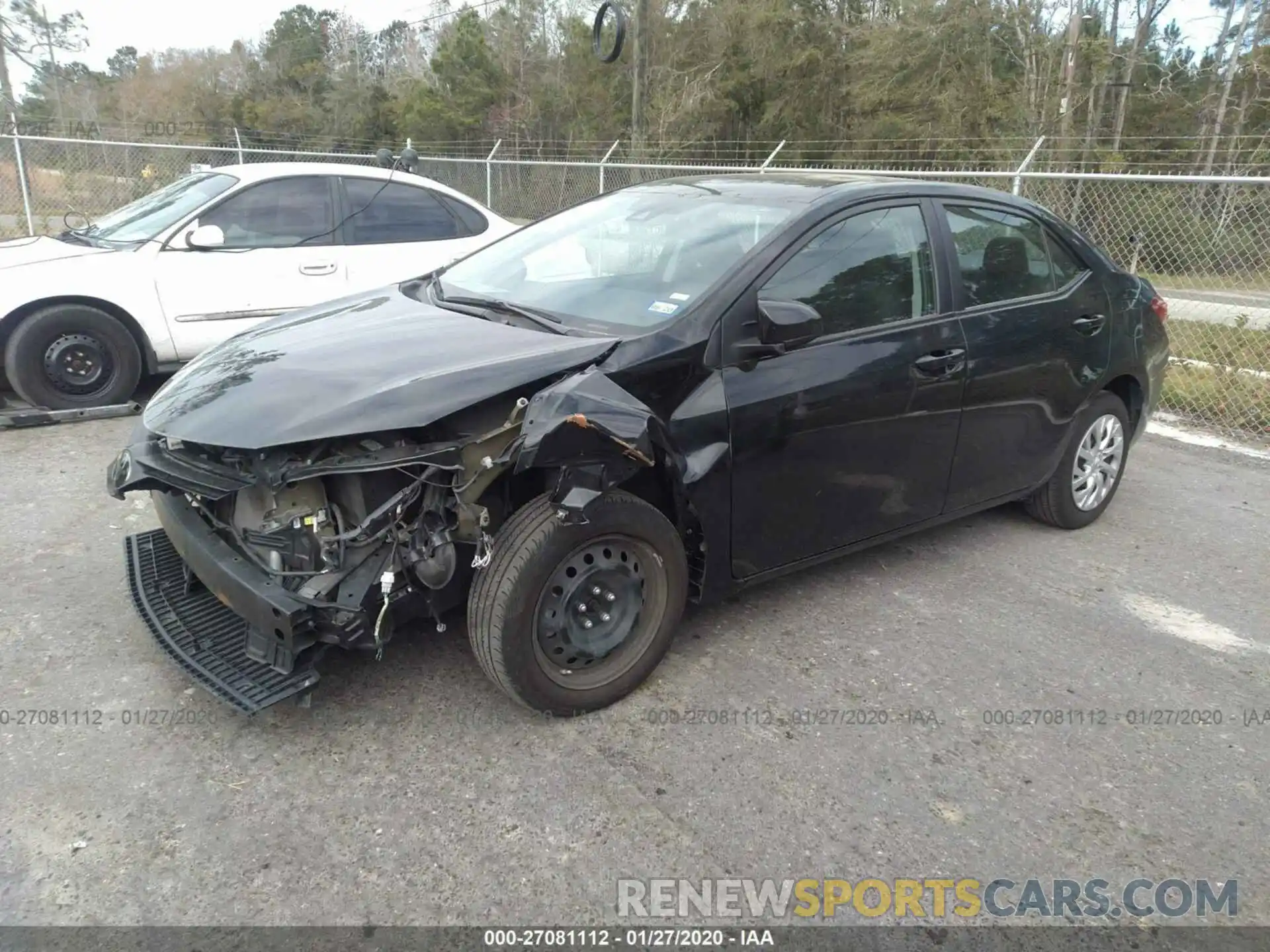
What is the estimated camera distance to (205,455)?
2.79m

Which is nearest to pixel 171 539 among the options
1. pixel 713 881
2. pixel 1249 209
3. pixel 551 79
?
pixel 713 881

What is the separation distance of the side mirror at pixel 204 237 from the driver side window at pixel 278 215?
5.4 inches

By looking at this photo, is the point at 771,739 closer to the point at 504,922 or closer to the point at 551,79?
the point at 504,922

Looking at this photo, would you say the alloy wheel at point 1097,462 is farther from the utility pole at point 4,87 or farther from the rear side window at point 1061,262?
the utility pole at point 4,87

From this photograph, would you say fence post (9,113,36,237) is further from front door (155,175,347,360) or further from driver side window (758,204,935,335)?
driver side window (758,204,935,335)

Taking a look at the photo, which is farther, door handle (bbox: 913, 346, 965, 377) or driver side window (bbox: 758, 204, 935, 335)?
door handle (bbox: 913, 346, 965, 377)

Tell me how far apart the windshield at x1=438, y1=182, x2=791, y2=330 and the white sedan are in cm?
215

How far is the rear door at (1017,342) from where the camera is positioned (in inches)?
149

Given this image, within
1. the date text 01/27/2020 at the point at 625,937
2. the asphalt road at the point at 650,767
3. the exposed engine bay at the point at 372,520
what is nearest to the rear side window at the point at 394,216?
the asphalt road at the point at 650,767

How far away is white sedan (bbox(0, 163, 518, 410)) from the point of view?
561cm

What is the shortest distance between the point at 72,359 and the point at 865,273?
4.99 meters

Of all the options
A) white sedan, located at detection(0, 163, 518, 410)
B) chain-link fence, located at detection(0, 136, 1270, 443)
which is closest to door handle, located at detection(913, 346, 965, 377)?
chain-link fence, located at detection(0, 136, 1270, 443)

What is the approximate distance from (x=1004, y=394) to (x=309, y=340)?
2840 mm

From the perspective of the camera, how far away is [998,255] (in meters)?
3.97
